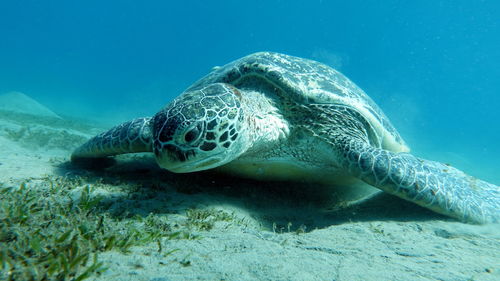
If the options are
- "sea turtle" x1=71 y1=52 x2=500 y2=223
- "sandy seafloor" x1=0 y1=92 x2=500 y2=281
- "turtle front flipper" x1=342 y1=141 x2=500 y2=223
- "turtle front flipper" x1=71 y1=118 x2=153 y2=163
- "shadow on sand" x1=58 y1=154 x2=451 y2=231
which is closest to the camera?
"sandy seafloor" x1=0 y1=92 x2=500 y2=281

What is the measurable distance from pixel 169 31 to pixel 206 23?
16.1 meters

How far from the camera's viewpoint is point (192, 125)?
8.19 ft

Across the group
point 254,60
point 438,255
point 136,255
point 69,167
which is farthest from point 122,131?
point 438,255

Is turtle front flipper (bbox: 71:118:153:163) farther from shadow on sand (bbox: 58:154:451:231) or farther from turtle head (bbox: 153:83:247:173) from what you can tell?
turtle head (bbox: 153:83:247:173)

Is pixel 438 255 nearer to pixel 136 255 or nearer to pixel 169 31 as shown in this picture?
pixel 136 255

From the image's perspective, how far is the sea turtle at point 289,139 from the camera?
103 inches

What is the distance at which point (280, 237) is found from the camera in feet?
6.82

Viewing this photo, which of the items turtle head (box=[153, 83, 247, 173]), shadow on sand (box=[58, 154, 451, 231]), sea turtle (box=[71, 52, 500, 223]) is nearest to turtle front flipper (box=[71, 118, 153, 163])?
sea turtle (box=[71, 52, 500, 223])

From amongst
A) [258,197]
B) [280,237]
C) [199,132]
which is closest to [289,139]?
[258,197]

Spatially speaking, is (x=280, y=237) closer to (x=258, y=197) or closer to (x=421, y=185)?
(x=258, y=197)

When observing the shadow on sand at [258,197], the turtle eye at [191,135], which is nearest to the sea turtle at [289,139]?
the turtle eye at [191,135]

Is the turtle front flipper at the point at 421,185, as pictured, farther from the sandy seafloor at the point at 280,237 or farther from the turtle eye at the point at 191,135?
the turtle eye at the point at 191,135

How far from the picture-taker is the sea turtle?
2.61 m

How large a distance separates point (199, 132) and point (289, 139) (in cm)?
156
